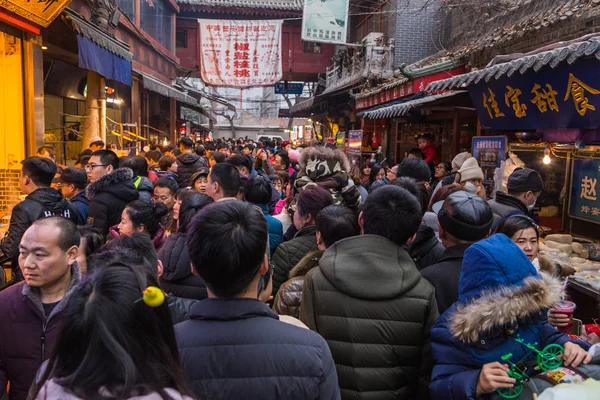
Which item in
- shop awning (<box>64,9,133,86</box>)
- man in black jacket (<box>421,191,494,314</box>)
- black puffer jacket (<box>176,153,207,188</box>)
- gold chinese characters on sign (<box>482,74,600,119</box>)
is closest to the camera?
man in black jacket (<box>421,191,494,314</box>)

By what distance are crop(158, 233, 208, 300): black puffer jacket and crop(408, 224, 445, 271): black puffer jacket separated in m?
1.58

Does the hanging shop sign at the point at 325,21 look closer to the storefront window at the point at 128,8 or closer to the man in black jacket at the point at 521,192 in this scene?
the storefront window at the point at 128,8

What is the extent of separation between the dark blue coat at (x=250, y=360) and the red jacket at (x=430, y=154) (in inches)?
370

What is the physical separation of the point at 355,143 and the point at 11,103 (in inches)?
368

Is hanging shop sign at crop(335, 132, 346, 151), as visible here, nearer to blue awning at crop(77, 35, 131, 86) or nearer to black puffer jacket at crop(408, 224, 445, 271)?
blue awning at crop(77, 35, 131, 86)

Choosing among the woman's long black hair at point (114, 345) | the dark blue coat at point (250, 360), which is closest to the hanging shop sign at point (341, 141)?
the dark blue coat at point (250, 360)

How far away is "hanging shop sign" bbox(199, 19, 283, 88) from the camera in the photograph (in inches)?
759

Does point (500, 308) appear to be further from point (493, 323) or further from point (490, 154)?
point (490, 154)

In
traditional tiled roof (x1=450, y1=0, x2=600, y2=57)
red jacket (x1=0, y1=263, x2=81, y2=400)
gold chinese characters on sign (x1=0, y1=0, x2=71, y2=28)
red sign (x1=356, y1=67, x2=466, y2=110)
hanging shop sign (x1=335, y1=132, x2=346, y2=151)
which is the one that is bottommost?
red jacket (x1=0, y1=263, x2=81, y2=400)

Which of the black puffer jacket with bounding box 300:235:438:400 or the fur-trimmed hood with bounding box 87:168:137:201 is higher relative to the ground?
the fur-trimmed hood with bounding box 87:168:137:201

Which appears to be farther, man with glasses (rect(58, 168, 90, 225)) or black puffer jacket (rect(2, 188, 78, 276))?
man with glasses (rect(58, 168, 90, 225))

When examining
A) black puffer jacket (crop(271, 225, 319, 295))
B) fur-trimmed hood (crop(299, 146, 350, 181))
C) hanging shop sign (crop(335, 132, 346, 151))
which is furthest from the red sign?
black puffer jacket (crop(271, 225, 319, 295))

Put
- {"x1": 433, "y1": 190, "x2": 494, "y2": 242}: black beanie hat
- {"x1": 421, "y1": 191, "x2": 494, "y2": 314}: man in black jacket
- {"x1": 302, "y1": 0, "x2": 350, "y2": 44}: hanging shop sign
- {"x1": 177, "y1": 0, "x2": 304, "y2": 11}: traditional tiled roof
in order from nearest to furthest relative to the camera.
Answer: {"x1": 421, "y1": 191, "x2": 494, "y2": 314}: man in black jacket, {"x1": 433, "y1": 190, "x2": 494, "y2": 242}: black beanie hat, {"x1": 302, "y1": 0, "x2": 350, "y2": 44}: hanging shop sign, {"x1": 177, "y1": 0, "x2": 304, "y2": 11}: traditional tiled roof

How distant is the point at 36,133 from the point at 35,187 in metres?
4.47
